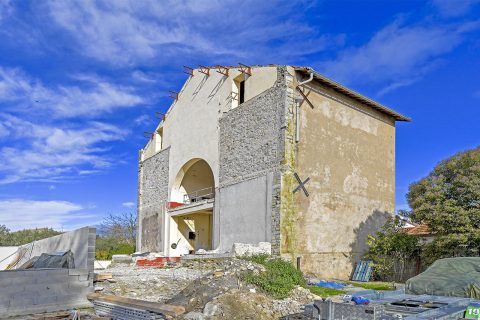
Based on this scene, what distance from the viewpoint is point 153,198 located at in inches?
1172

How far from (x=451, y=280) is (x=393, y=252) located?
13847mm

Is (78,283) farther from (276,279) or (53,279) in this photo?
(276,279)

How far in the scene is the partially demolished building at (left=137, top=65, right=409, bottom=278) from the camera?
742 inches

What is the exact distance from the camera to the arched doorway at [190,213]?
2720cm

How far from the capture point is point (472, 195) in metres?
17.2

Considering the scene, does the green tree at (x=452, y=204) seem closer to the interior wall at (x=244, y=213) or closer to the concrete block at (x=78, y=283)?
the interior wall at (x=244, y=213)

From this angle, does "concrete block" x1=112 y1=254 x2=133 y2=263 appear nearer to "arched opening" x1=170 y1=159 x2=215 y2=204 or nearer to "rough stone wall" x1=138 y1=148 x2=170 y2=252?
"rough stone wall" x1=138 y1=148 x2=170 y2=252

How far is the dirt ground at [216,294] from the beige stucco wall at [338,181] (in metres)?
5.11

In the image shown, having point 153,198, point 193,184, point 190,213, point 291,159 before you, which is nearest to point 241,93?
point 291,159

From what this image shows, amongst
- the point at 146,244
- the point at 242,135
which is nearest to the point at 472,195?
the point at 242,135

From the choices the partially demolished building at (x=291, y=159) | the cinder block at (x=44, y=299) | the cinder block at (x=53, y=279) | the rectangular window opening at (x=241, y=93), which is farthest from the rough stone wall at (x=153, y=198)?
the cinder block at (x=44, y=299)

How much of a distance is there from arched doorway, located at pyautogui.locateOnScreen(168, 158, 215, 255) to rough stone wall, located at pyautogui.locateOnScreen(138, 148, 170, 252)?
0.91m

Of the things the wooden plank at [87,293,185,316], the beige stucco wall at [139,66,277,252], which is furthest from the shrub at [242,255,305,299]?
the beige stucco wall at [139,66,277,252]

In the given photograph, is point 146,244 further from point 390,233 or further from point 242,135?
point 390,233
